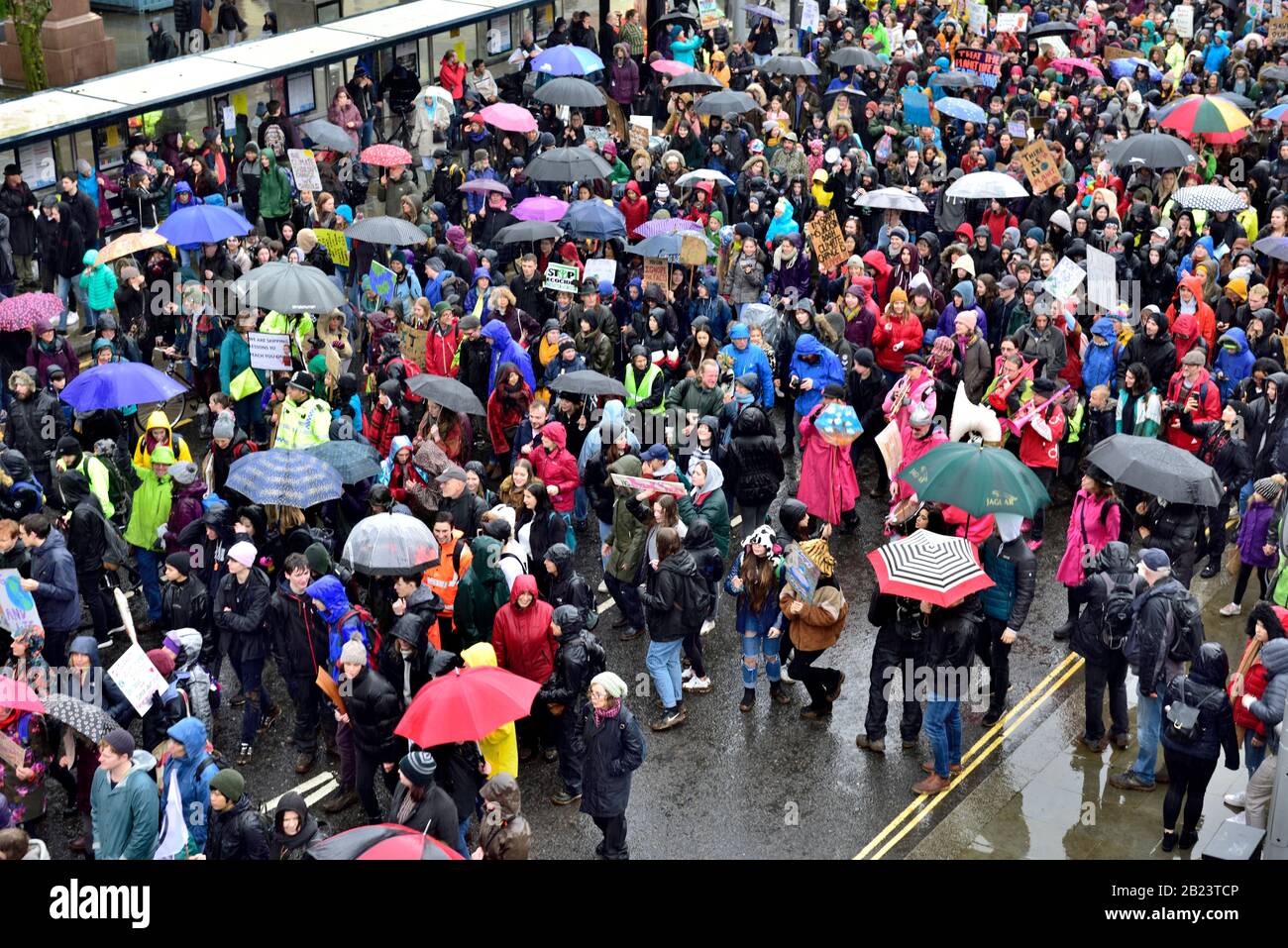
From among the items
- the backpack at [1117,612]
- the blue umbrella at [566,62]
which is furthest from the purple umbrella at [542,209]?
the backpack at [1117,612]

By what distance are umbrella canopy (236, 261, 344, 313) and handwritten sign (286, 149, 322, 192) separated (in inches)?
207

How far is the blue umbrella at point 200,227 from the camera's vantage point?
17.5 meters

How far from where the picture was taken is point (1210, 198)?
19734 millimetres

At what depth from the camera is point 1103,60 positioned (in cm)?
2980

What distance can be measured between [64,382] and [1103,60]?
21.2 metres

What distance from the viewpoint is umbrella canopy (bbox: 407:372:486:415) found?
14.1 m

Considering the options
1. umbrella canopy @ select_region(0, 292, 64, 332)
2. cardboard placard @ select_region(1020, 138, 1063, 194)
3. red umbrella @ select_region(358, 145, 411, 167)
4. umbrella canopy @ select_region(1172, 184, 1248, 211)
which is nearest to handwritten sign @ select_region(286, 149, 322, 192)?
red umbrella @ select_region(358, 145, 411, 167)

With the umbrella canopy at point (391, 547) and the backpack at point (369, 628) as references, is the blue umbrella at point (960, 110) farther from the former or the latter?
the backpack at point (369, 628)

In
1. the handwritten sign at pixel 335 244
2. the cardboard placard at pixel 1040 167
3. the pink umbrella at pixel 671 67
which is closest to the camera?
the handwritten sign at pixel 335 244

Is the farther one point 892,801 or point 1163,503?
point 1163,503

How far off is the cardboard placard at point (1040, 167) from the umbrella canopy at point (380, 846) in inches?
591

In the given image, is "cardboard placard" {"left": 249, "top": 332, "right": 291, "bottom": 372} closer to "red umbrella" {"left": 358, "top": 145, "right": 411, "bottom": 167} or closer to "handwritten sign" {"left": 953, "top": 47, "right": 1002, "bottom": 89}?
"red umbrella" {"left": 358, "top": 145, "right": 411, "bottom": 167}
